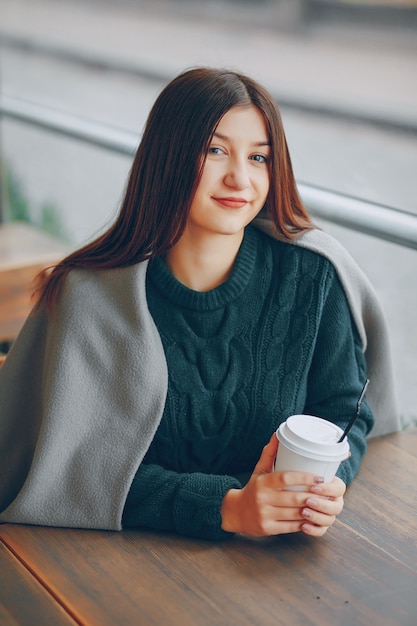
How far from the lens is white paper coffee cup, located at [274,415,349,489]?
1103 millimetres

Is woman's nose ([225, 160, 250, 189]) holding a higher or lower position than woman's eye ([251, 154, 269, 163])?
lower

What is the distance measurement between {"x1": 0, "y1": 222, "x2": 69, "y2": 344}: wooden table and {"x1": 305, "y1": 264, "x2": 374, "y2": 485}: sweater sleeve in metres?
1.43

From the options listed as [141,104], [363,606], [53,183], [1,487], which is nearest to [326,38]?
[141,104]

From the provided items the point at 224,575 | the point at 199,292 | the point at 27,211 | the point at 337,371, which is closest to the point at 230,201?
the point at 199,292

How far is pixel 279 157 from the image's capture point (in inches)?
51.4

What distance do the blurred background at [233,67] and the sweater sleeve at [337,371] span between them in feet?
1.53

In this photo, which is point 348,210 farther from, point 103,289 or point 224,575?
point 224,575

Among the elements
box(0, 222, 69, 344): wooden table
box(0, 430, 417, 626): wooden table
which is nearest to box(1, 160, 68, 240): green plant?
box(0, 222, 69, 344): wooden table

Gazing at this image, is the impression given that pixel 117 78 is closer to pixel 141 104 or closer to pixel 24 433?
pixel 141 104

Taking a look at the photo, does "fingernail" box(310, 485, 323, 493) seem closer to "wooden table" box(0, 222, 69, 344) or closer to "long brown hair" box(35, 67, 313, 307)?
"long brown hair" box(35, 67, 313, 307)

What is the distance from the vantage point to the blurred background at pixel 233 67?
239 centimetres

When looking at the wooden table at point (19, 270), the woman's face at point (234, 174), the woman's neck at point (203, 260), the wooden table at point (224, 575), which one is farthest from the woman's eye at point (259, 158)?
the wooden table at point (19, 270)

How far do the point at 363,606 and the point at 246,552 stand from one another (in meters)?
0.20

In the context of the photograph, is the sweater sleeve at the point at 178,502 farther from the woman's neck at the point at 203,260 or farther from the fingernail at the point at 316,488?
the woman's neck at the point at 203,260
